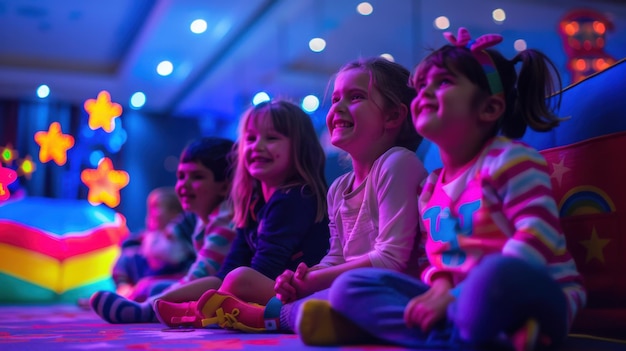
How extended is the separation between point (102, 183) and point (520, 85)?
5236 millimetres

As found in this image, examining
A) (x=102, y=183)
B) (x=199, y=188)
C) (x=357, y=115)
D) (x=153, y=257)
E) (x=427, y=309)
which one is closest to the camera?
(x=427, y=309)

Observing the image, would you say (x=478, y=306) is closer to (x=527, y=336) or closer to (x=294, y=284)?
(x=527, y=336)

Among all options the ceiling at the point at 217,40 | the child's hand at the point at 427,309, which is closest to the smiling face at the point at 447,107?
the child's hand at the point at 427,309

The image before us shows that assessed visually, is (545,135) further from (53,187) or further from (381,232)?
(53,187)

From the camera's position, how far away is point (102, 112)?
5.68 m

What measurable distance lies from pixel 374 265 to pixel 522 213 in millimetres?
338

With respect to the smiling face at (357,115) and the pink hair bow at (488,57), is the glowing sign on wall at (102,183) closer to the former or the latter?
the smiling face at (357,115)

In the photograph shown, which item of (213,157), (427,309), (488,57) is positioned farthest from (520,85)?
(213,157)

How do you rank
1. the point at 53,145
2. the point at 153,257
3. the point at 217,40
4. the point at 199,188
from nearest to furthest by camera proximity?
the point at 199,188 → the point at 153,257 → the point at 217,40 → the point at 53,145

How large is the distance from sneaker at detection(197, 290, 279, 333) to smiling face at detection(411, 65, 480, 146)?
0.52m

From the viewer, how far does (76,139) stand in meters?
6.25

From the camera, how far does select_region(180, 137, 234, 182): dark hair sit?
7.09 ft

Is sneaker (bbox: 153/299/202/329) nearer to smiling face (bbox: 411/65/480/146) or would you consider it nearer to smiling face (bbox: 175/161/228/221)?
smiling face (bbox: 175/161/228/221)

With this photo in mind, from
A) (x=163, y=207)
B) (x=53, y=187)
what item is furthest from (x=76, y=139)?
(x=163, y=207)
